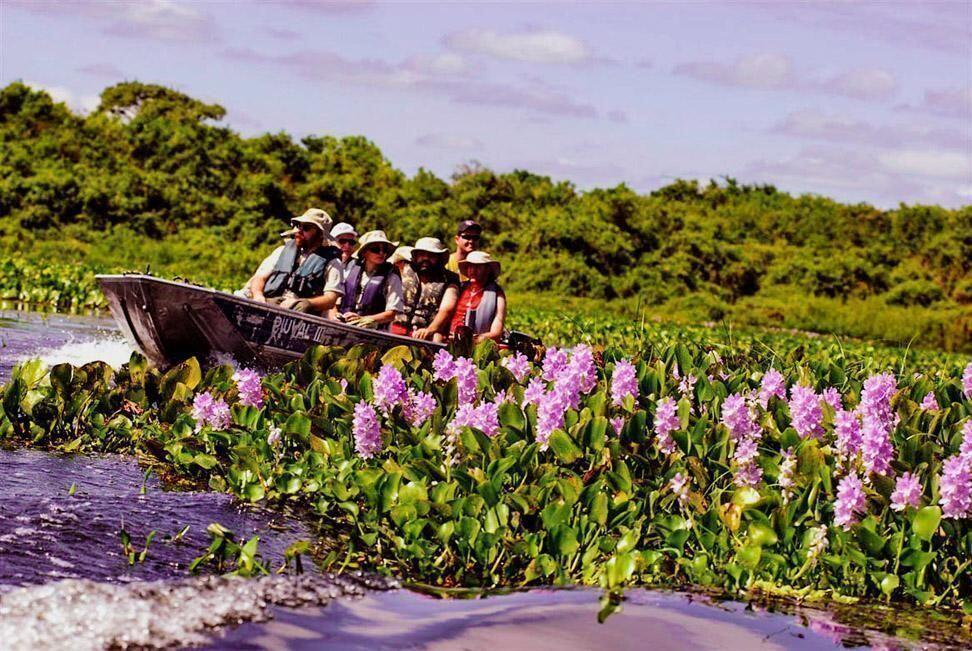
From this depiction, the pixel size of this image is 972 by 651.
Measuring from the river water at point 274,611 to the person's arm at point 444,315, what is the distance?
14.2 ft

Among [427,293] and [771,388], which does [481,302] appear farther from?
[771,388]

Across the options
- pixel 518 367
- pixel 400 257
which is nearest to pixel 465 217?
pixel 400 257

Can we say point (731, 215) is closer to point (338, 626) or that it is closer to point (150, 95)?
point (150, 95)

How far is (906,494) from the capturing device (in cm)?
451

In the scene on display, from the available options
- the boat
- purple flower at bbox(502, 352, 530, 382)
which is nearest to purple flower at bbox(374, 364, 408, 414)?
purple flower at bbox(502, 352, 530, 382)

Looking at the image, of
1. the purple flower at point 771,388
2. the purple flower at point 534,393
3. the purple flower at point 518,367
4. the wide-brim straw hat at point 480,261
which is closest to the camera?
the purple flower at point 534,393

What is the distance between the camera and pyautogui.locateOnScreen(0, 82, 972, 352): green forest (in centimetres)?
2975

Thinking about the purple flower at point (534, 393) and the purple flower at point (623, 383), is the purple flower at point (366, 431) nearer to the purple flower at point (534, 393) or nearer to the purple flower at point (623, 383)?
the purple flower at point (534, 393)

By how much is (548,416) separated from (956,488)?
1684 millimetres

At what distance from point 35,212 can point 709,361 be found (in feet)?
84.3

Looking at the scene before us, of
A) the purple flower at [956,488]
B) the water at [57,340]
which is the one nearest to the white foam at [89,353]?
the water at [57,340]

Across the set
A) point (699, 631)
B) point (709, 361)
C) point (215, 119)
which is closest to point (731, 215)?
point (215, 119)

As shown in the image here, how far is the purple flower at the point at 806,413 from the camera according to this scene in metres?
5.27

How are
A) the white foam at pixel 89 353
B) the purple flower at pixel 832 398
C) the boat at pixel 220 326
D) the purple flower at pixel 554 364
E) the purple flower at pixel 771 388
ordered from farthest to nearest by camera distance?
the white foam at pixel 89 353 → the boat at pixel 220 326 → the purple flower at pixel 554 364 → the purple flower at pixel 771 388 → the purple flower at pixel 832 398
